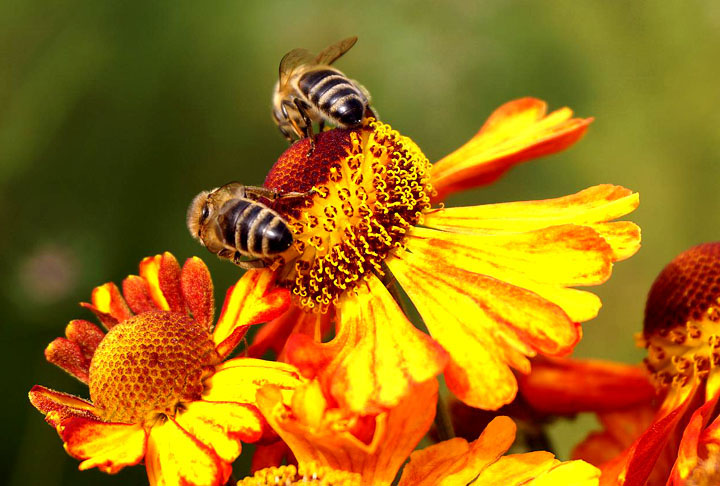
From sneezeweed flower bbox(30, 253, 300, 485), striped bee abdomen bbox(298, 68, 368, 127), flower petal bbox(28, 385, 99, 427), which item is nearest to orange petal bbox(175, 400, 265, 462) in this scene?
sneezeweed flower bbox(30, 253, 300, 485)

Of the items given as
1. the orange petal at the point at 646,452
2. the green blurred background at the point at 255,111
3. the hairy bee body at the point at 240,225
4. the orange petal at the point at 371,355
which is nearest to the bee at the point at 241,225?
the hairy bee body at the point at 240,225

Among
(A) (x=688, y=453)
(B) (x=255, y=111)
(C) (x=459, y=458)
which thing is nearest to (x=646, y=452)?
(A) (x=688, y=453)

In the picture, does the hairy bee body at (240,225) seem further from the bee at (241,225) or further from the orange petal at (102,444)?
the orange petal at (102,444)

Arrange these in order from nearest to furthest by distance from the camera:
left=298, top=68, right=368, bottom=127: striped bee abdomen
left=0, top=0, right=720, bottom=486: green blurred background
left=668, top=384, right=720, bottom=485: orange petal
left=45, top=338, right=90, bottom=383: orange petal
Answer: left=668, top=384, right=720, bottom=485: orange petal, left=45, top=338, right=90, bottom=383: orange petal, left=298, top=68, right=368, bottom=127: striped bee abdomen, left=0, top=0, right=720, bottom=486: green blurred background

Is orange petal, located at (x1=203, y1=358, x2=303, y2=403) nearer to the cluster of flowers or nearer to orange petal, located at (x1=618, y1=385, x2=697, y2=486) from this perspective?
the cluster of flowers

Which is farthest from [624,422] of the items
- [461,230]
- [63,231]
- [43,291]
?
[63,231]

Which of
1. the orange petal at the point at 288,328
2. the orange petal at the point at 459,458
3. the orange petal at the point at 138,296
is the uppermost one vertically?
the orange petal at the point at 138,296

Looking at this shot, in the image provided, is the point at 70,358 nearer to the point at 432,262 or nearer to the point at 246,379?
the point at 246,379
